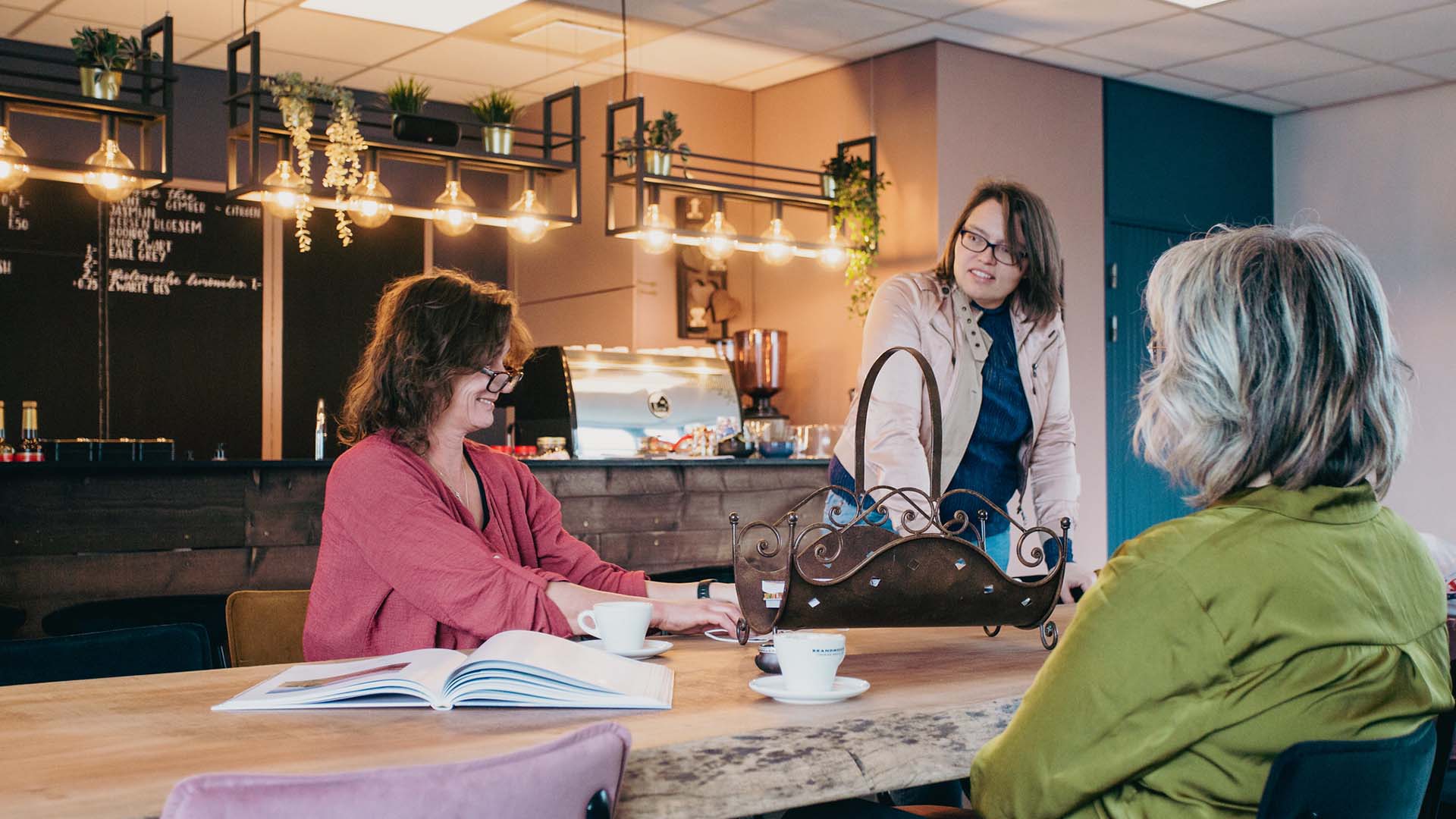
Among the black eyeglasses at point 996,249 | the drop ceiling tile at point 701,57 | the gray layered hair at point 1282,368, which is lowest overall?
the gray layered hair at point 1282,368

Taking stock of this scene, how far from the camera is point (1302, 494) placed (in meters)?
1.21

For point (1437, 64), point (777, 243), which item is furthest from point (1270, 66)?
point (777, 243)

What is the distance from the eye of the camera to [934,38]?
577 cm

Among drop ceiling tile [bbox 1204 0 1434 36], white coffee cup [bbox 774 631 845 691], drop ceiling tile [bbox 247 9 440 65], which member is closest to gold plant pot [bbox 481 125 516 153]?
drop ceiling tile [bbox 247 9 440 65]

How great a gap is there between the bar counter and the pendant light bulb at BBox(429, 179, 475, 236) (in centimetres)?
100

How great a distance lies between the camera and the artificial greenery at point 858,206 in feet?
19.1

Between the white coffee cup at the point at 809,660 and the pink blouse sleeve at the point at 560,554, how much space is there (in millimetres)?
943

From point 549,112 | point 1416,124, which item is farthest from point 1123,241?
point 549,112

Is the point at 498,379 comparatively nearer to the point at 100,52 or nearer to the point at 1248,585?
the point at 1248,585

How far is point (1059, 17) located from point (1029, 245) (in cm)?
318

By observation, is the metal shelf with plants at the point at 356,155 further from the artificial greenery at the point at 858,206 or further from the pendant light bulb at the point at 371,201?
the artificial greenery at the point at 858,206

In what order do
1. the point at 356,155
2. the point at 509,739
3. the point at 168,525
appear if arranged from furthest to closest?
1. the point at 356,155
2. the point at 168,525
3. the point at 509,739

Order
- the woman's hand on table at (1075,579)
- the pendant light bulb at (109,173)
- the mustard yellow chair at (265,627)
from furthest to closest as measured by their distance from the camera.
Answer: the pendant light bulb at (109,173)
the woman's hand on table at (1075,579)
the mustard yellow chair at (265,627)

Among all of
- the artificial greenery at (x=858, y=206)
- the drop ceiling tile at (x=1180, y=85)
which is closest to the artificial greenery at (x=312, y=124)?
the artificial greenery at (x=858, y=206)
